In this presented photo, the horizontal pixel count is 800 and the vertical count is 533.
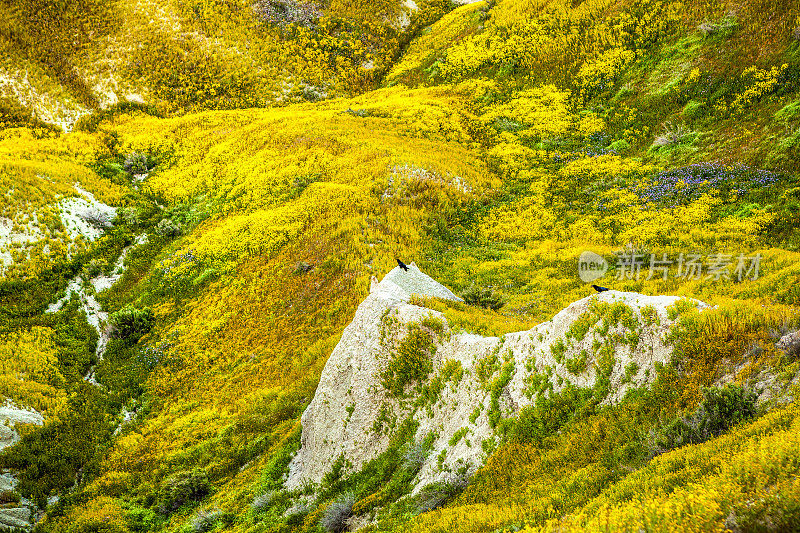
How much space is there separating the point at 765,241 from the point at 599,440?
1699 cm

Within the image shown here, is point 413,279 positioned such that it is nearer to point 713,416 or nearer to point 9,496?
point 713,416

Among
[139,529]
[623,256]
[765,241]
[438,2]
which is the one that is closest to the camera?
[139,529]

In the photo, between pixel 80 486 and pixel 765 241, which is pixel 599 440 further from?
pixel 80 486

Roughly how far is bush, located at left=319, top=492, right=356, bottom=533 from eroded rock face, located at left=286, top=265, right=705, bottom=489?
1.59 m

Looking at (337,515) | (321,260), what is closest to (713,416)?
(337,515)

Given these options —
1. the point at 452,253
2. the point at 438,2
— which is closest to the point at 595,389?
the point at 452,253

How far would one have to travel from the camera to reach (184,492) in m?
18.1

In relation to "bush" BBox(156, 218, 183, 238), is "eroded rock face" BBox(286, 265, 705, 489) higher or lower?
lower

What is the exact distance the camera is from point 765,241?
20031 mm

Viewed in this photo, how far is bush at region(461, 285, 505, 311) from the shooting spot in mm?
22031

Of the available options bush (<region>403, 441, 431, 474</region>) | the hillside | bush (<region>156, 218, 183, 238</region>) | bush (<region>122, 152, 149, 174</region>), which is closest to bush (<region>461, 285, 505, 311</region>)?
the hillside

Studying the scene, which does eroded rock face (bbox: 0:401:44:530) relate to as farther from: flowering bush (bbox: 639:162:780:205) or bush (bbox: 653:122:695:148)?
bush (bbox: 653:122:695:148)

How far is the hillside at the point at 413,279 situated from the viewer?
Answer: 8562 mm

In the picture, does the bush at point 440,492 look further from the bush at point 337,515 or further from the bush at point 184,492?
the bush at point 184,492
